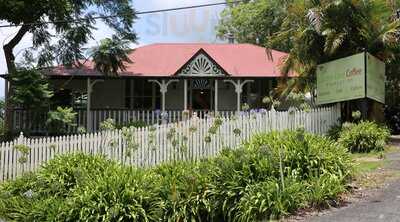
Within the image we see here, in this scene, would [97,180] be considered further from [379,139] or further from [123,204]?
[379,139]

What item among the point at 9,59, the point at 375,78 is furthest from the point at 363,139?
the point at 9,59

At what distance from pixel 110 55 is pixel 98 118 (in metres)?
3.38

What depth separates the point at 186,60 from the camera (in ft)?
97.0

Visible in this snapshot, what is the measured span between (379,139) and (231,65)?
12.5 metres

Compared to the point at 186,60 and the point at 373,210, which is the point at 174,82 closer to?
the point at 186,60

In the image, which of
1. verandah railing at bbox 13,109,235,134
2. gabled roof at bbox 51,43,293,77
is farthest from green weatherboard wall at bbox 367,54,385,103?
gabled roof at bbox 51,43,293,77

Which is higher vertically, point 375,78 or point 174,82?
point 174,82

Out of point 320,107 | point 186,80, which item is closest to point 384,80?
point 320,107

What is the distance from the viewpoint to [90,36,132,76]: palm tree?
25.5 m

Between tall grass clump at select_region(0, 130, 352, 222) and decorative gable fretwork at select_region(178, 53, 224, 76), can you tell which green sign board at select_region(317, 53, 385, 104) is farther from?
tall grass clump at select_region(0, 130, 352, 222)

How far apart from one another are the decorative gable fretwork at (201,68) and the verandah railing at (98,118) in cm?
183

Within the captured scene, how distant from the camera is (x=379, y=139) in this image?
18.0 meters

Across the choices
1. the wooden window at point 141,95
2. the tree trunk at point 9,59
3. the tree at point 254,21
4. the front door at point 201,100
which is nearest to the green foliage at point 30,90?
the tree trunk at point 9,59

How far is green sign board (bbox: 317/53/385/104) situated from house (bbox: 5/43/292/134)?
22.3 feet
